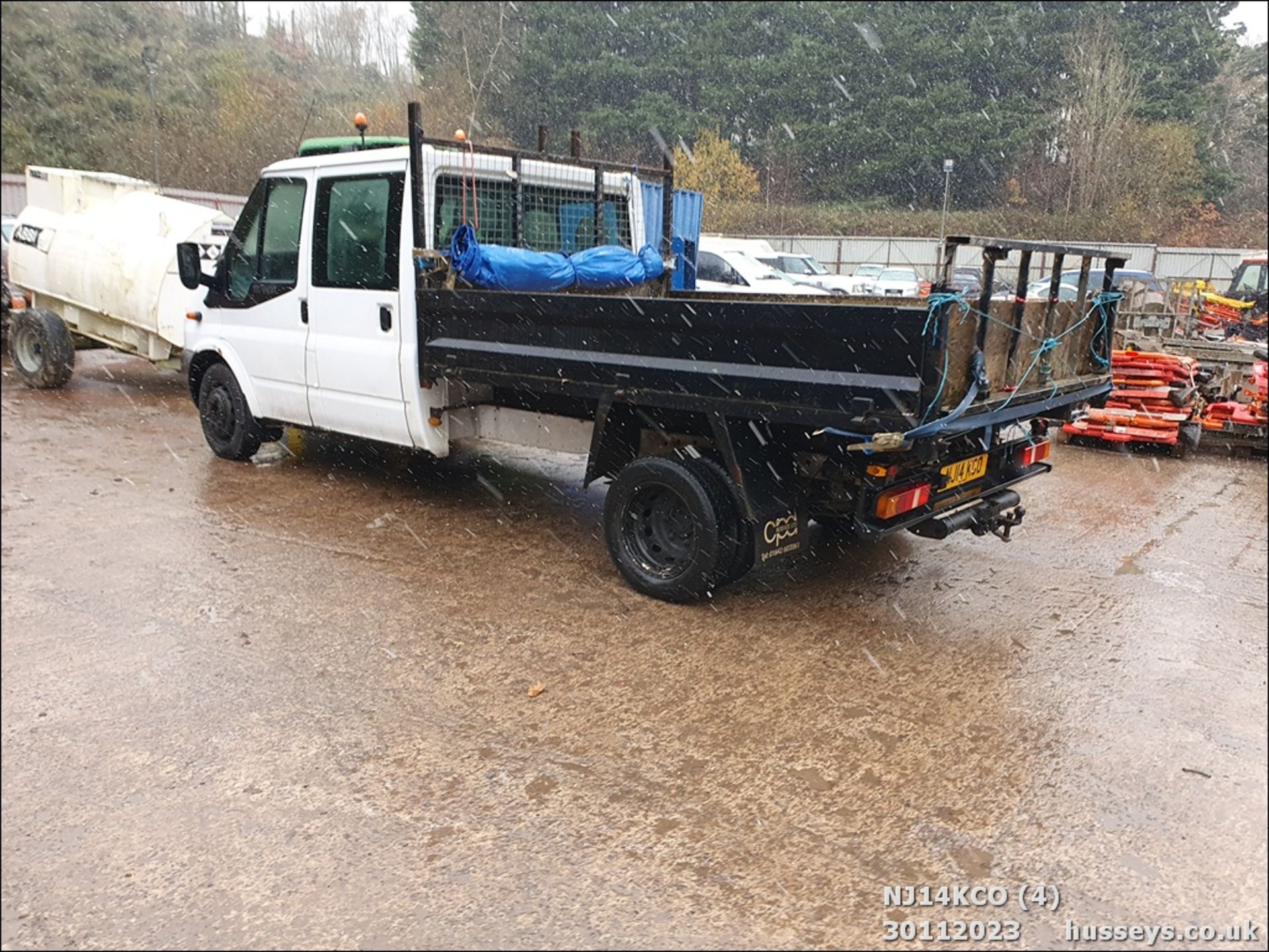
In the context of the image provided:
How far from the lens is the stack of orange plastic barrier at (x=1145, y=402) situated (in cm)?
866

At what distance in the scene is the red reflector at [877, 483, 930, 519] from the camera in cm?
430

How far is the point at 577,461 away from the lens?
27.3 feet

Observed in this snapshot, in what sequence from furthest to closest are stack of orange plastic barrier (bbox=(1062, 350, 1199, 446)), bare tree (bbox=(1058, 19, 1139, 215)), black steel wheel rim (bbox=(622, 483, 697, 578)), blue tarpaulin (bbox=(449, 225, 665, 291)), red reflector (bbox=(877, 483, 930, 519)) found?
bare tree (bbox=(1058, 19, 1139, 215)) → stack of orange plastic barrier (bbox=(1062, 350, 1199, 446)) → blue tarpaulin (bbox=(449, 225, 665, 291)) → black steel wheel rim (bbox=(622, 483, 697, 578)) → red reflector (bbox=(877, 483, 930, 519))

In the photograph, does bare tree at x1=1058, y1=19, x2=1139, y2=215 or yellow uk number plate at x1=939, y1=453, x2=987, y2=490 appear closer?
yellow uk number plate at x1=939, y1=453, x2=987, y2=490

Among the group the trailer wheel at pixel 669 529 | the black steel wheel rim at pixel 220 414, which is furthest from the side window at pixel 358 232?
the trailer wheel at pixel 669 529

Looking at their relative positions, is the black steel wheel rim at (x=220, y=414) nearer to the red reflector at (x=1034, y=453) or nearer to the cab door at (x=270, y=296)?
the cab door at (x=270, y=296)

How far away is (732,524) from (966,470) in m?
1.27

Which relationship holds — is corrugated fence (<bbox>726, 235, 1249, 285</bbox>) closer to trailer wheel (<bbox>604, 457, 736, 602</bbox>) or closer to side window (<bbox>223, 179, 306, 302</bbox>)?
side window (<bbox>223, 179, 306, 302</bbox>)

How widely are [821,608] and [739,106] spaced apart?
1428 inches

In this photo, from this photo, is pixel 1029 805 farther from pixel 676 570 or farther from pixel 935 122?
pixel 935 122

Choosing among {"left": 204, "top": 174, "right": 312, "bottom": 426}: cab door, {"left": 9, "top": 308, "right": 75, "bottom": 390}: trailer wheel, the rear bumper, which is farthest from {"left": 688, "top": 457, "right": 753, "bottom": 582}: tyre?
{"left": 9, "top": 308, "right": 75, "bottom": 390}: trailer wheel

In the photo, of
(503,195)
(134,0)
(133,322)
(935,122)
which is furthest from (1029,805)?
(935,122)

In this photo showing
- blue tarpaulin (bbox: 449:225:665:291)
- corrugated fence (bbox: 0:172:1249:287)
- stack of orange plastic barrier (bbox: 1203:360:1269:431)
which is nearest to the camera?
blue tarpaulin (bbox: 449:225:665:291)

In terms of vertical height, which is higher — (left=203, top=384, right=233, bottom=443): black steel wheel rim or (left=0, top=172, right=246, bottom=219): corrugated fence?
(left=0, top=172, right=246, bottom=219): corrugated fence
